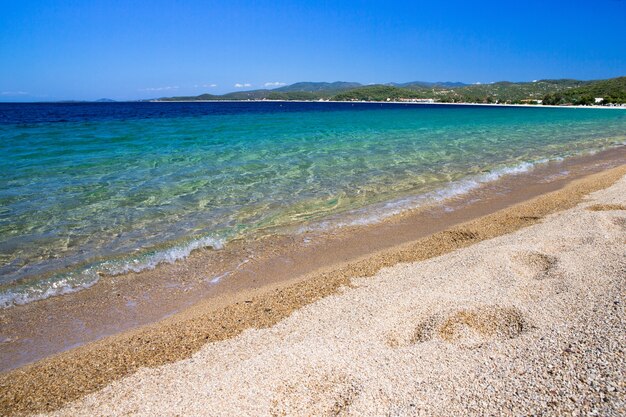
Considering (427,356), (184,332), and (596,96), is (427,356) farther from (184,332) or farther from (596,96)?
(596,96)

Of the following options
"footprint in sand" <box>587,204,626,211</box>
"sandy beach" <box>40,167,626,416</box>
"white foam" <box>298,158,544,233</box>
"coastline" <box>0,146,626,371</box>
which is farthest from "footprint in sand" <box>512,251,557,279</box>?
"footprint in sand" <box>587,204,626,211</box>

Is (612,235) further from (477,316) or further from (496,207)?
(477,316)

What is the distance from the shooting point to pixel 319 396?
11.5ft

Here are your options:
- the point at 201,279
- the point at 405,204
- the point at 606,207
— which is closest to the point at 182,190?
the point at 201,279

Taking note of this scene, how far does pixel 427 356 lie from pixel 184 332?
9.67ft

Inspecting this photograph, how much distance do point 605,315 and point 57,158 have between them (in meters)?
19.7

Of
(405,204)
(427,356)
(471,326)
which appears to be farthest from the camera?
(405,204)

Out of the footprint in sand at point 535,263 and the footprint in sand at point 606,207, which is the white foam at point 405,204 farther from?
the footprint in sand at point 535,263

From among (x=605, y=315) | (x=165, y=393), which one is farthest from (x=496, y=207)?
(x=165, y=393)

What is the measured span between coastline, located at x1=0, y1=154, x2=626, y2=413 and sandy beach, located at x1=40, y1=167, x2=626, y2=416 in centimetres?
25

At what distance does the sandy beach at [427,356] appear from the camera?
11.0 ft

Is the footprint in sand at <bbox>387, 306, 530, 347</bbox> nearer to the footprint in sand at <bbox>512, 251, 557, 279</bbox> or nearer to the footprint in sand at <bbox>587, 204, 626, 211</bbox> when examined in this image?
the footprint in sand at <bbox>512, 251, 557, 279</bbox>

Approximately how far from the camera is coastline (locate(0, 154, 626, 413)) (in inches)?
157

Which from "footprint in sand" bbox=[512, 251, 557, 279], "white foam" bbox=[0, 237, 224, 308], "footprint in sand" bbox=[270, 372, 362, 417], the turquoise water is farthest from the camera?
the turquoise water
